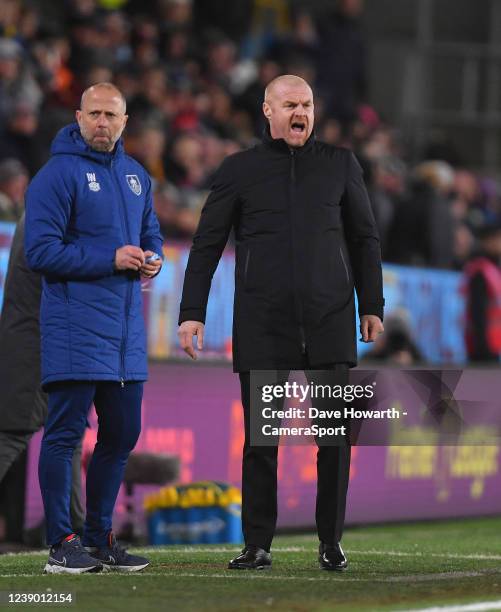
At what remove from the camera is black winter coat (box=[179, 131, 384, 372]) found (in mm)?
6863

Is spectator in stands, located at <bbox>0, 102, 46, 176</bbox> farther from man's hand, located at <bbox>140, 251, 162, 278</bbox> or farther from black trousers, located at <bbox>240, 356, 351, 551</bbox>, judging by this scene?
black trousers, located at <bbox>240, 356, 351, 551</bbox>

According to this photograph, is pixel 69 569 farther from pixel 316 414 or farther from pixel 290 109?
pixel 290 109

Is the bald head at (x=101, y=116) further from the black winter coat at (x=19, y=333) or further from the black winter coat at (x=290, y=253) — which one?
the black winter coat at (x=19, y=333)

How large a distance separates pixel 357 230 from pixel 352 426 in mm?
851

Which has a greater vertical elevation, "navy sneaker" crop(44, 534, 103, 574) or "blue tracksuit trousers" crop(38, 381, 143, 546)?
"blue tracksuit trousers" crop(38, 381, 143, 546)

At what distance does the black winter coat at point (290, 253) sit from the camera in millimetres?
6863

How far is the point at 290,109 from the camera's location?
6.93 metres

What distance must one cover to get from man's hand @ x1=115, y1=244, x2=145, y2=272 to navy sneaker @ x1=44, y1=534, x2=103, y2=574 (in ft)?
3.73

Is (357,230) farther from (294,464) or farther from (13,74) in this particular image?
(13,74)

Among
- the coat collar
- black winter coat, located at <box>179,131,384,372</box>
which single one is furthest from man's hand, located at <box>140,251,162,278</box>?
the coat collar

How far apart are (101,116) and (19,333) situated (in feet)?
4.82

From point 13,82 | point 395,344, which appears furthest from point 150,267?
point 395,344

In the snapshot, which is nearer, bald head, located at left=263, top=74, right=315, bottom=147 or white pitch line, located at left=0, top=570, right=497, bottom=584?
white pitch line, located at left=0, top=570, right=497, bottom=584

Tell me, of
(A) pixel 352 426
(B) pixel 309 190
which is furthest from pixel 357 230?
(A) pixel 352 426
